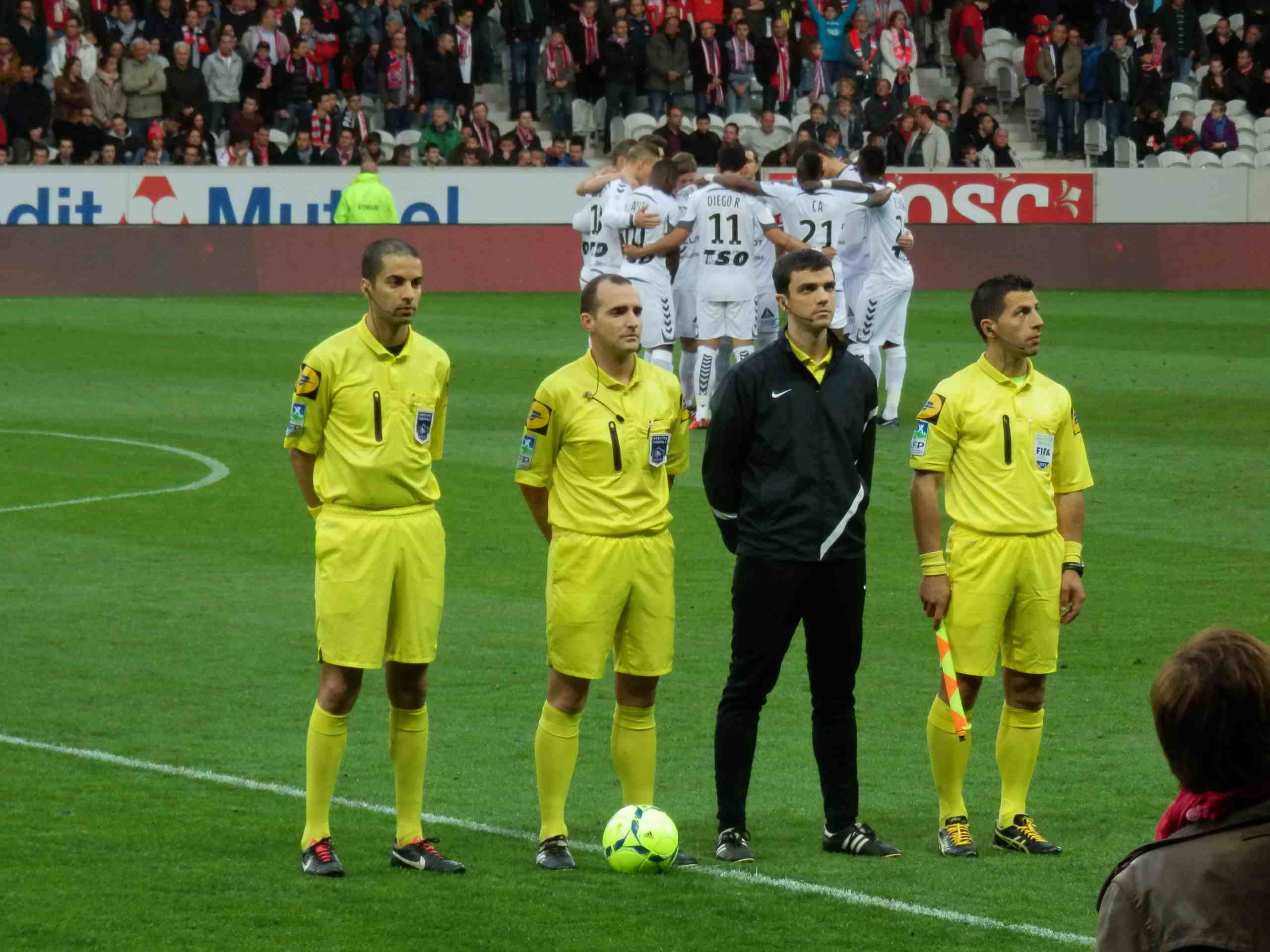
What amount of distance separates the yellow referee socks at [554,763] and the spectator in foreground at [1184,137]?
30661 mm

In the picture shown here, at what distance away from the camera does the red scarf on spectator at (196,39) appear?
3152 cm

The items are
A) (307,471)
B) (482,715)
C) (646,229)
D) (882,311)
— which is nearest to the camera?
(307,471)

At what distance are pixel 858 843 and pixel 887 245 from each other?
11288 millimetres

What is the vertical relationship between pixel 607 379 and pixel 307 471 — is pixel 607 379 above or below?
above

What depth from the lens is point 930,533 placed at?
6906 mm

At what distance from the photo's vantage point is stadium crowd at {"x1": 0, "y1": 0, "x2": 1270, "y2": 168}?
30469mm

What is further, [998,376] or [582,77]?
[582,77]

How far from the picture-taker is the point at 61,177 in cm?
2906

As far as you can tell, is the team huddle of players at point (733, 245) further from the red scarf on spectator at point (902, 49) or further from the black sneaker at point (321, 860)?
the red scarf on spectator at point (902, 49)

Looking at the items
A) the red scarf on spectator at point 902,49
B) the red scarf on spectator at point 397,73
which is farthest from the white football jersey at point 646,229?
the red scarf on spectator at point 902,49

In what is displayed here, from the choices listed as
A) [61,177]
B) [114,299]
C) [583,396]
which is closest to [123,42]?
[61,177]

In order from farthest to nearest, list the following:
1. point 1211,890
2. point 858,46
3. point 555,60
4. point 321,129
Answer: point 858,46
point 555,60
point 321,129
point 1211,890

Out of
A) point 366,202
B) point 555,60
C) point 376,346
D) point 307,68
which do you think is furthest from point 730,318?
point 555,60

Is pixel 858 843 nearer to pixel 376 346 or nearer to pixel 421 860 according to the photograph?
pixel 421 860
